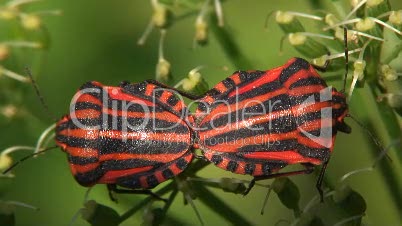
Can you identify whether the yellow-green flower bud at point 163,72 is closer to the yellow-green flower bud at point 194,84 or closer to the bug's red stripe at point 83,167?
the yellow-green flower bud at point 194,84

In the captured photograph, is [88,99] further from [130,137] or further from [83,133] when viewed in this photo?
[130,137]

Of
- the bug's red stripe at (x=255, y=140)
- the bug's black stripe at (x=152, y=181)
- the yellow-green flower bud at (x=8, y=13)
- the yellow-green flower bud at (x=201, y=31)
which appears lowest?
the bug's black stripe at (x=152, y=181)

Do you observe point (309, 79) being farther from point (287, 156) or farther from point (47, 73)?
point (47, 73)

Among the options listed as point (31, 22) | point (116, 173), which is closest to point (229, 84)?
point (116, 173)

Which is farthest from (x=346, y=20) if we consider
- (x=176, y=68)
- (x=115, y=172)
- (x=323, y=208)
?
(x=176, y=68)

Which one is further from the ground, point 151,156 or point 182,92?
point 182,92

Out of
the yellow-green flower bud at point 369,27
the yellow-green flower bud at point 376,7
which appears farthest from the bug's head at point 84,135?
the yellow-green flower bud at point 376,7
